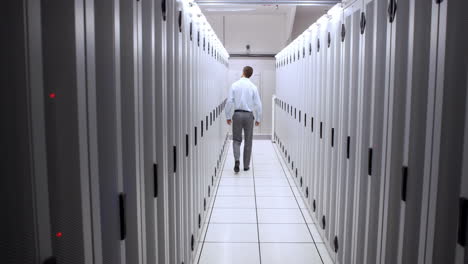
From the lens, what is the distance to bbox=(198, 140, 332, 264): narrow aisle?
3.85 metres

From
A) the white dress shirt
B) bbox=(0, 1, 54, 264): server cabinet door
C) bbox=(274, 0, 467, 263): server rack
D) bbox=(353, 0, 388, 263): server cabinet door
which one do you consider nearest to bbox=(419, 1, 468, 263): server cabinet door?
bbox=(274, 0, 467, 263): server rack

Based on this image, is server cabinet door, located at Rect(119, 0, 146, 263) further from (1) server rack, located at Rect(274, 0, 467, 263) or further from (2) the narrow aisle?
(2) the narrow aisle

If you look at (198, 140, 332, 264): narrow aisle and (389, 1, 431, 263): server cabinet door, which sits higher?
(389, 1, 431, 263): server cabinet door

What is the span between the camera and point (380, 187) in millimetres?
2289

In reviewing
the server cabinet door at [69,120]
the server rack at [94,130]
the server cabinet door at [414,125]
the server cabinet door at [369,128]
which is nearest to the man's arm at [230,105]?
the server cabinet door at [369,128]

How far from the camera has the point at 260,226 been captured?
4672 mm

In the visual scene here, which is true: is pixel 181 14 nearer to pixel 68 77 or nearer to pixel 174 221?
pixel 174 221

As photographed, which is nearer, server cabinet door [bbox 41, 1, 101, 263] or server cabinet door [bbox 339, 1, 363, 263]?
server cabinet door [bbox 41, 1, 101, 263]

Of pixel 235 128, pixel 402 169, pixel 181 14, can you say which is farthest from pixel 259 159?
pixel 402 169

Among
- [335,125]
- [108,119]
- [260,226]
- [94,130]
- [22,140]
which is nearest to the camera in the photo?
[22,140]

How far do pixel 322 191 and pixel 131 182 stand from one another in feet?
9.60

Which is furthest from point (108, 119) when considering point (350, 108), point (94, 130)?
point (350, 108)

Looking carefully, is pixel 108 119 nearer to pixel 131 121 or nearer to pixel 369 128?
pixel 131 121

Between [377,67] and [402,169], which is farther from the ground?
[377,67]
